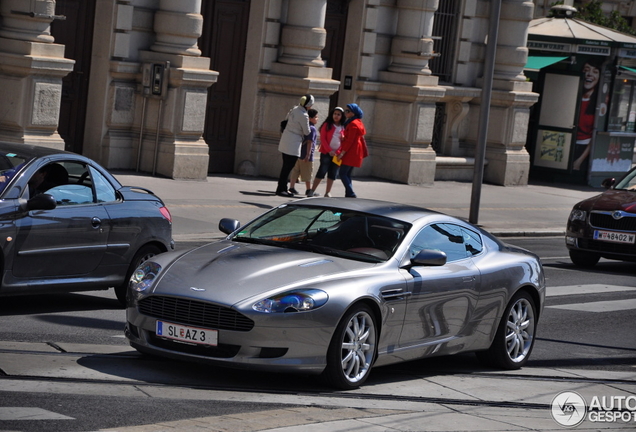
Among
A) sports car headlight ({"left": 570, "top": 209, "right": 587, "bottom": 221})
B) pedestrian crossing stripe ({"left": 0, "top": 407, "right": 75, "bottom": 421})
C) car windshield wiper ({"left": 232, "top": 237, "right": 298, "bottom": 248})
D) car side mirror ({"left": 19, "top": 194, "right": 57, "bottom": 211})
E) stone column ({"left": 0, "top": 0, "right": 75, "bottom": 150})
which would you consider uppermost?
stone column ({"left": 0, "top": 0, "right": 75, "bottom": 150})

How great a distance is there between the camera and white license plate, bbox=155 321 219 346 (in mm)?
7711

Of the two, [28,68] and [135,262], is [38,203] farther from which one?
[28,68]

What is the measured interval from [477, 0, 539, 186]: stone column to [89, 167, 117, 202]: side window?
18.6 metres

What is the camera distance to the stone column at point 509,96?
28094 millimetres

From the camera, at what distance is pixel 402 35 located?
2548 cm

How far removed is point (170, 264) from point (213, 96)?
597 inches

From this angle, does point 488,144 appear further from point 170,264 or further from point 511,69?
point 170,264

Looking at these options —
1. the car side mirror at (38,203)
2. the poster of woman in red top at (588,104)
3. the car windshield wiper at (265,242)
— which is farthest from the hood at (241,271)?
the poster of woman in red top at (588,104)

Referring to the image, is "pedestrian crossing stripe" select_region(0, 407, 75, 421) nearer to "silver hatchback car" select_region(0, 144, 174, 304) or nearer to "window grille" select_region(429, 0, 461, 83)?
"silver hatchback car" select_region(0, 144, 174, 304)

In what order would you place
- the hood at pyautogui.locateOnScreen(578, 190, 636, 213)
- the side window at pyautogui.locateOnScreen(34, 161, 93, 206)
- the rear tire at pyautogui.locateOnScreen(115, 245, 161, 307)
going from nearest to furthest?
the side window at pyautogui.locateOnScreen(34, 161, 93, 206) → the rear tire at pyautogui.locateOnScreen(115, 245, 161, 307) → the hood at pyautogui.locateOnScreen(578, 190, 636, 213)

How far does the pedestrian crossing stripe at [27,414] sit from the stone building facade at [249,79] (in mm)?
12315

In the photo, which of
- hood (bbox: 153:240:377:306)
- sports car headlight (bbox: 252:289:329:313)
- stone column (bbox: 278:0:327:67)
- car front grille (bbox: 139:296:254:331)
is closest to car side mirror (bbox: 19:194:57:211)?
hood (bbox: 153:240:377:306)

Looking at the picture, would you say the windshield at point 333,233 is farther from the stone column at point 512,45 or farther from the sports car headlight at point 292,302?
the stone column at point 512,45

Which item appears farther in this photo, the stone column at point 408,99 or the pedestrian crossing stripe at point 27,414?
the stone column at point 408,99
